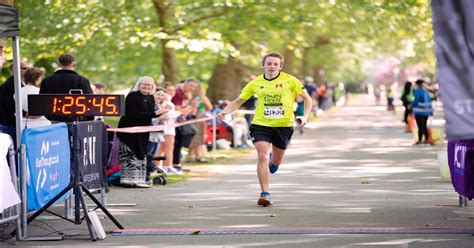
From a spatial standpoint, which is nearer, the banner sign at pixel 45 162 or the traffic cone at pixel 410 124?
the banner sign at pixel 45 162

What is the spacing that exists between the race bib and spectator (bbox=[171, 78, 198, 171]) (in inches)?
281

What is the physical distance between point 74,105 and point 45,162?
0.67 metres

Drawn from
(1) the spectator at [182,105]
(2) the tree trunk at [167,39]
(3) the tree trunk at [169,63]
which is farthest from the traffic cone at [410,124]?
(1) the spectator at [182,105]

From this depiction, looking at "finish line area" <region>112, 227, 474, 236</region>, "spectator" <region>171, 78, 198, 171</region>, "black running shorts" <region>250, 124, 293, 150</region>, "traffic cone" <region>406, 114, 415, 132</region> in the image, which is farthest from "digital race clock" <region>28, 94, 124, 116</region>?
"traffic cone" <region>406, 114, 415, 132</region>

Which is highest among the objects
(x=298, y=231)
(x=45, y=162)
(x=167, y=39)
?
(x=167, y=39)

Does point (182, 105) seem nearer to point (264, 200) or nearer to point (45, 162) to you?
point (264, 200)

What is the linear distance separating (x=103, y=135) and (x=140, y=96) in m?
4.97

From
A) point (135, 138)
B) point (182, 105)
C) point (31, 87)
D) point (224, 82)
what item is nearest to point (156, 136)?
point (135, 138)

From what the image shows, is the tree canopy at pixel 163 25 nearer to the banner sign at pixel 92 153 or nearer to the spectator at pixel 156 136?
the spectator at pixel 156 136

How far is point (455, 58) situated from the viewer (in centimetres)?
915

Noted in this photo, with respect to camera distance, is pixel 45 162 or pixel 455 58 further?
pixel 45 162

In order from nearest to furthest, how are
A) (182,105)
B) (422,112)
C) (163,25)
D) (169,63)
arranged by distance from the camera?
1. (182,105)
2. (163,25)
3. (169,63)
4. (422,112)

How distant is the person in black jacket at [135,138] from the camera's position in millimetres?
17391

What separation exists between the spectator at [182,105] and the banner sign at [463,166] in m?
9.77
